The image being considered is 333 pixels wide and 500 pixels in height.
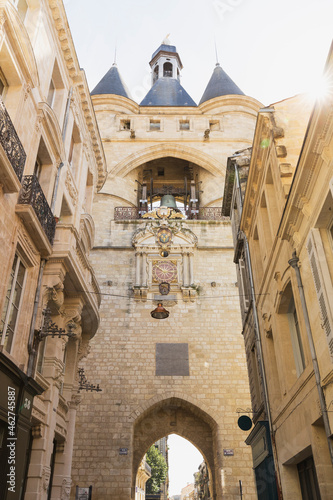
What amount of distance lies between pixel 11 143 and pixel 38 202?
4.89 feet

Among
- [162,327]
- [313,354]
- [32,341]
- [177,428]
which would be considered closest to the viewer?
[313,354]

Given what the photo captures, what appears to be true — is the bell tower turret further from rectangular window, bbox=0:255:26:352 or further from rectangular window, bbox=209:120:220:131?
rectangular window, bbox=0:255:26:352

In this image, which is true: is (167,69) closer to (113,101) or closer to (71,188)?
(113,101)

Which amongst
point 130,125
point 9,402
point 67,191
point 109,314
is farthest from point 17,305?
point 130,125

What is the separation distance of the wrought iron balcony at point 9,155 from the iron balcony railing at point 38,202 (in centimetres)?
36

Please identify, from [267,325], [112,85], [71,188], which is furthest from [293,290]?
[112,85]

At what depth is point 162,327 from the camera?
1864 cm

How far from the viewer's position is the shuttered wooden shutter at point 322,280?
5.62 metres

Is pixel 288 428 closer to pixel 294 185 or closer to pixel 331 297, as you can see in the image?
pixel 331 297

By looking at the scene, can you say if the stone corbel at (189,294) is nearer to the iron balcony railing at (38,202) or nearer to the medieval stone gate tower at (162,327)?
the medieval stone gate tower at (162,327)

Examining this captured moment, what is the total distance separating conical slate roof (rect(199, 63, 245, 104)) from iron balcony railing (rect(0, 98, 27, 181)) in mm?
22746

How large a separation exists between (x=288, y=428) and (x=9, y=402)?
4445 mm

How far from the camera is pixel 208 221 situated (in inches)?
840

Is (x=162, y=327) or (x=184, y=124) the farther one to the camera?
(x=184, y=124)
